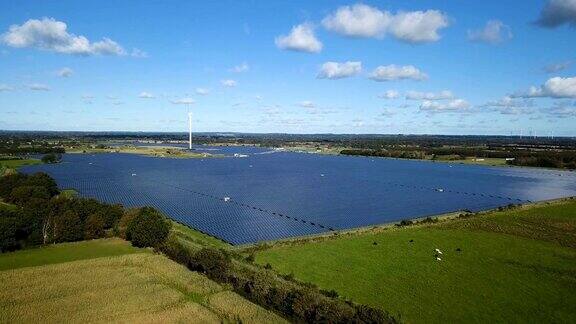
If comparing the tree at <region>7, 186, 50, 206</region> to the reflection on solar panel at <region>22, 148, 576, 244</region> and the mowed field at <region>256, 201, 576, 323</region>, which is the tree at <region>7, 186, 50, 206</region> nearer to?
the reflection on solar panel at <region>22, 148, 576, 244</region>

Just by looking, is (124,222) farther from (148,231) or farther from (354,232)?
(354,232)

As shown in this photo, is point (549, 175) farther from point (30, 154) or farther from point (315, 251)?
point (30, 154)

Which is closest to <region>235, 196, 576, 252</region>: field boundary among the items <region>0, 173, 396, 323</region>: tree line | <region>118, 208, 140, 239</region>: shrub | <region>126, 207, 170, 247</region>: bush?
<region>0, 173, 396, 323</region>: tree line

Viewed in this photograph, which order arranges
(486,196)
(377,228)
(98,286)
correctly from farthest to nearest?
(486,196)
(377,228)
(98,286)

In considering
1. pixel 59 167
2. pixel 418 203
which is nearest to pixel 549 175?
pixel 418 203

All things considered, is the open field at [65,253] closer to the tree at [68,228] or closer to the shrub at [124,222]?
the tree at [68,228]

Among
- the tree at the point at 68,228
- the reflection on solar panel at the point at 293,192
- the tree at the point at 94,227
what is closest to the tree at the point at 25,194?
the reflection on solar panel at the point at 293,192

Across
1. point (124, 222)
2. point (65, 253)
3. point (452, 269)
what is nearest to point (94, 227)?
point (124, 222)

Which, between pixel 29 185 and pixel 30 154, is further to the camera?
pixel 30 154

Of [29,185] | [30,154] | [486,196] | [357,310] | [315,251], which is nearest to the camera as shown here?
[357,310]
